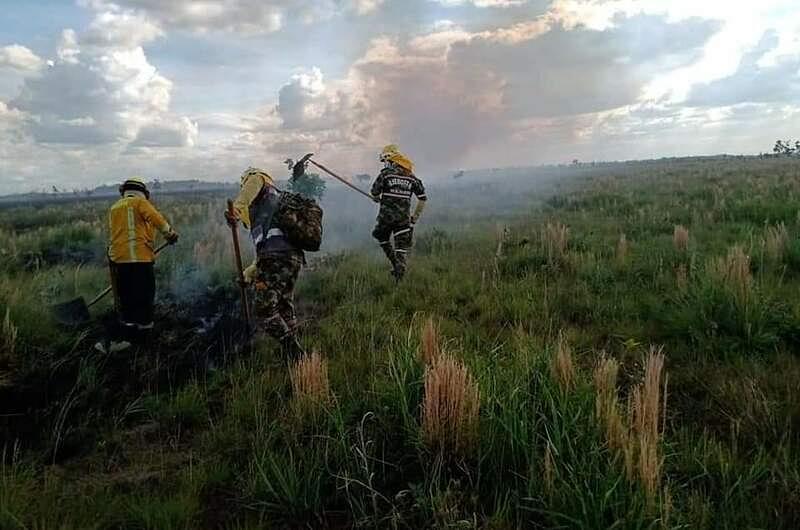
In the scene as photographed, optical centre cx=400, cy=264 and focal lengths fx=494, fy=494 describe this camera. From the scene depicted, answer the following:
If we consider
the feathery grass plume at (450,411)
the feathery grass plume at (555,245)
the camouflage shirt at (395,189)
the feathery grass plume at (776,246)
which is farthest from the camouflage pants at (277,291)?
the feathery grass plume at (776,246)

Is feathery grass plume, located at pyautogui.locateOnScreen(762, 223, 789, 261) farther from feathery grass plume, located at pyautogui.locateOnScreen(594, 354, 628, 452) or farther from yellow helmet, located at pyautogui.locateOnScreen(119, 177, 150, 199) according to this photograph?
yellow helmet, located at pyautogui.locateOnScreen(119, 177, 150, 199)

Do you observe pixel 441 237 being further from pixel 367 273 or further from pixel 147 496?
pixel 147 496

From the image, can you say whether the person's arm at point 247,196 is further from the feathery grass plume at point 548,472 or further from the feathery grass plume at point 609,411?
the feathery grass plume at point 548,472

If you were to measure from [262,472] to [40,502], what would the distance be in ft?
3.98

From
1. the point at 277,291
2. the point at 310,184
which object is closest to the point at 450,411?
the point at 277,291

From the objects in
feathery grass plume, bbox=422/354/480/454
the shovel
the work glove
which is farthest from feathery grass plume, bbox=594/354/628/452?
the shovel

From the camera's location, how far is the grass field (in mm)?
2461

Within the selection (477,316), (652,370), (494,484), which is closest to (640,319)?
(477,316)

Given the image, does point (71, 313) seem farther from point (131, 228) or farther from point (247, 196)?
point (247, 196)

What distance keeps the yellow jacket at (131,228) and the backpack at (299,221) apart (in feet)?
6.86

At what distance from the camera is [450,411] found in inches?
108

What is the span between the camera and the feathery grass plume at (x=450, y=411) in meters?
2.74

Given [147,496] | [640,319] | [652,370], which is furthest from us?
[640,319]

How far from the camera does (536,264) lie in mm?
8289
